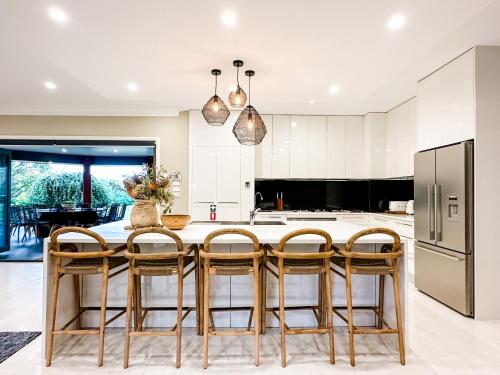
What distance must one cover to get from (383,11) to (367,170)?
A: 3.57 metres

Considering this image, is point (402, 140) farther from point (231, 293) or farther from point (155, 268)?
point (155, 268)

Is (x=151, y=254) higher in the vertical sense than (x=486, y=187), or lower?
lower

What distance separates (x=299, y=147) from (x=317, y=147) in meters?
0.31

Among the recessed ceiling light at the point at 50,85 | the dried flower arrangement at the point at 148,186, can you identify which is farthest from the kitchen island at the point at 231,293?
the recessed ceiling light at the point at 50,85

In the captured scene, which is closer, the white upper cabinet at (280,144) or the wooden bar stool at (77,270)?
the wooden bar stool at (77,270)

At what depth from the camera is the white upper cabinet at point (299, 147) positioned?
18.9 feet

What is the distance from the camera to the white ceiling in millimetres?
2439

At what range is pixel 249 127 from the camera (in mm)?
3293

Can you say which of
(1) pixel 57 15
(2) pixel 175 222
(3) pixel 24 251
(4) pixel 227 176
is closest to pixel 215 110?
(2) pixel 175 222

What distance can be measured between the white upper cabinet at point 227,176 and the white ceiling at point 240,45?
105cm

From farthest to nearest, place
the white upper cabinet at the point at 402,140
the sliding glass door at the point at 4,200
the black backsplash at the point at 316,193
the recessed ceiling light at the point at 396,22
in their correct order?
the sliding glass door at the point at 4,200
the black backsplash at the point at 316,193
the white upper cabinet at the point at 402,140
the recessed ceiling light at the point at 396,22

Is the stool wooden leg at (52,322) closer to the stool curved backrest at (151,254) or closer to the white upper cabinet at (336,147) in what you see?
the stool curved backrest at (151,254)

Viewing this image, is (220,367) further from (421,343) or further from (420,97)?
(420,97)

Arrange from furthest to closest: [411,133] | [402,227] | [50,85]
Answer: [411,133] < [402,227] < [50,85]
